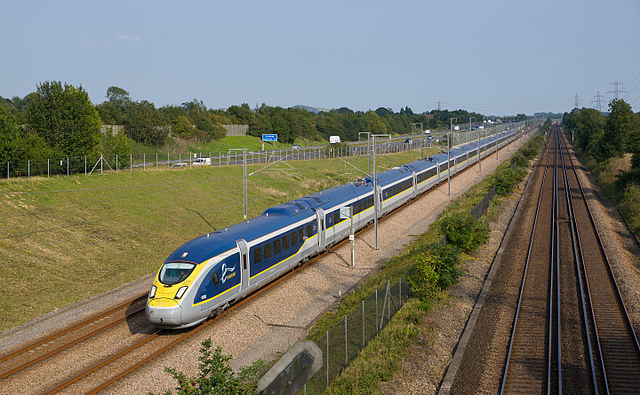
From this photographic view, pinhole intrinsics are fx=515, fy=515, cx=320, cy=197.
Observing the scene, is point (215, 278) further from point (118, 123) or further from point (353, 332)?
point (118, 123)

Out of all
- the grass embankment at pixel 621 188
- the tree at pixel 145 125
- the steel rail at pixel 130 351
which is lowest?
the steel rail at pixel 130 351

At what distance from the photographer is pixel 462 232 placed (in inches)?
1222

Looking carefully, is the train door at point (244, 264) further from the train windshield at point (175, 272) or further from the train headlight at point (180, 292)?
the train headlight at point (180, 292)

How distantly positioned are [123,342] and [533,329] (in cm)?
1569

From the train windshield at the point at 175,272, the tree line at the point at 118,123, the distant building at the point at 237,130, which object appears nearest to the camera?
the train windshield at the point at 175,272

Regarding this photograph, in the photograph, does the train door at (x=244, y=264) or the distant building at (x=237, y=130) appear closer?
the train door at (x=244, y=264)

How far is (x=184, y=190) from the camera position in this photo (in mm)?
51344

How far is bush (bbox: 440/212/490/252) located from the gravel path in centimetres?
414

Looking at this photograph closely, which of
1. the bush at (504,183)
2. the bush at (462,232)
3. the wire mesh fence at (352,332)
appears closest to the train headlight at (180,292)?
the wire mesh fence at (352,332)

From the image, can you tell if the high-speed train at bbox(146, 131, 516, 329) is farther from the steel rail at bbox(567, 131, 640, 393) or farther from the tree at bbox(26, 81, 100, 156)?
the tree at bbox(26, 81, 100, 156)

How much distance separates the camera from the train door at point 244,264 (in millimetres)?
21953

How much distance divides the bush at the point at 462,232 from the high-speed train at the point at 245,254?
7022mm

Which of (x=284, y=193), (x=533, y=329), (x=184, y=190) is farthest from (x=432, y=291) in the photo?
(x=284, y=193)

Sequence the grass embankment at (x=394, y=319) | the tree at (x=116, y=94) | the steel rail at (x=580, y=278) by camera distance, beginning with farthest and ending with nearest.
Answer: the tree at (x=116, y=94) → the steel rail at (x=580, y=278) → the grass embankment at (x=394, y=319)
